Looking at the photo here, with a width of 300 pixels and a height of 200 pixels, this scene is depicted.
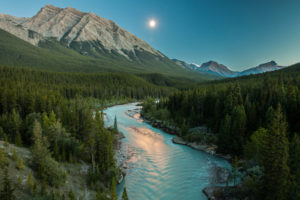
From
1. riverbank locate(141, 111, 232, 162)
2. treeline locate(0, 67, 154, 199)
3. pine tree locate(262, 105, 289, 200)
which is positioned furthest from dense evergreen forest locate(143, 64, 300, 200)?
treeline locate(0, 67, 154, 199)

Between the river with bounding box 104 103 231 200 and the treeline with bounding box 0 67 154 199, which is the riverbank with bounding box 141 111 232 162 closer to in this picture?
the river with bounding box 104 103 231 200

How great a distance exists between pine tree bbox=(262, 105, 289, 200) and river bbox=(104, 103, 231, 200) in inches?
354

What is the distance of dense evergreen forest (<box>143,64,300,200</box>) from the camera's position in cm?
2050

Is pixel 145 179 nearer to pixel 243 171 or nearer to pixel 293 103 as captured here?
pixel 243 171

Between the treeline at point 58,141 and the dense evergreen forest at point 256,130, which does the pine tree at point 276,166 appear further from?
the treeline at point 58,141

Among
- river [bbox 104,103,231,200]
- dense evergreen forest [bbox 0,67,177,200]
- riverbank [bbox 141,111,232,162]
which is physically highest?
dense evergreen forest [bbox 0,67,177,200]

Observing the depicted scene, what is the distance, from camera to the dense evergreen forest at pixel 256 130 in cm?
2050

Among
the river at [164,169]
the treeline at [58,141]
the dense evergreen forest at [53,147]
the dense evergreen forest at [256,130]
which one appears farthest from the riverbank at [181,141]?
the dense evergreen forest at [53,147]

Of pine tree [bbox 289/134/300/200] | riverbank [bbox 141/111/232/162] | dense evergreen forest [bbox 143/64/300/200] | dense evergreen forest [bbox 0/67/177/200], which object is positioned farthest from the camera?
riverbank [bbox 141/111/232/162]

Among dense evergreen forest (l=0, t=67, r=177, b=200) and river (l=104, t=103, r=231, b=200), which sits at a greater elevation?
dense evergreen forest (l=0, t=67, r=177, b=200)

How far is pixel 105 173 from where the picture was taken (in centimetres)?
2772

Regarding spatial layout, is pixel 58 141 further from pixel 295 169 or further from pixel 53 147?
pixel 295 169

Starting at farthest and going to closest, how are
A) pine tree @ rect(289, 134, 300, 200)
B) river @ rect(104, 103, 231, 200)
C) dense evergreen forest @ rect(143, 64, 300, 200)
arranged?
1. river @ rect(104, 103, 231, 200)
2. dense evergreen forest @ rect(143, 64, 300, 200)
3. pine tree @ rect(289, 134, 300, 200)

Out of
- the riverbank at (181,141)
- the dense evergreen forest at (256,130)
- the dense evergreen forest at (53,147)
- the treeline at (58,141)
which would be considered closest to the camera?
the dense evergreen forest at (53,147)
